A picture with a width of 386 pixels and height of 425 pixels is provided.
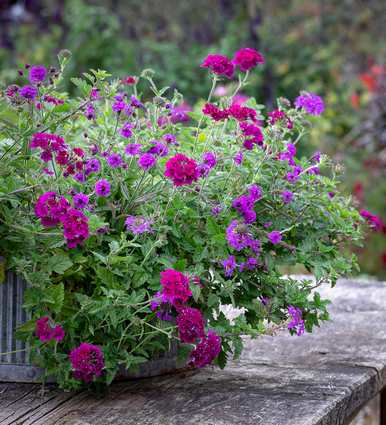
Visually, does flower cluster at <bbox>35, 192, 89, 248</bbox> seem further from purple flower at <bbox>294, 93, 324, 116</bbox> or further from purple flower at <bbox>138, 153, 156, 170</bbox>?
purple flower at <bbox>294, 93, 324, 116</bbox>

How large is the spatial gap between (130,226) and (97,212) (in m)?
0.13

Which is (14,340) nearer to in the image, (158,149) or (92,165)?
(92,165)

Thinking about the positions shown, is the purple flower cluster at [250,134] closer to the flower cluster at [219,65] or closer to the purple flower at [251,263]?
the flower cluster at [219,65]

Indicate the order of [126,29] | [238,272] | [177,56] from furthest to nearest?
[126,29], [177,56], [238,272]

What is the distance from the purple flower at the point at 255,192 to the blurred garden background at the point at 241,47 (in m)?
3.36

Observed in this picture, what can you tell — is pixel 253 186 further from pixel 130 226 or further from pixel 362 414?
pixel 362 414

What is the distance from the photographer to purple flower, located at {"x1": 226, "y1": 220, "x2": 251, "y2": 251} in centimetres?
102

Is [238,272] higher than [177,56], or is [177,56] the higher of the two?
[177,56]

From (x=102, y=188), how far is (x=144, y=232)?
0.42 ft

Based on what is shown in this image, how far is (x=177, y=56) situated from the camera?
4828 mm

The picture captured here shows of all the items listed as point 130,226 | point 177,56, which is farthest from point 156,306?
point 177,56

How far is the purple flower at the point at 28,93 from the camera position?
3.33ft

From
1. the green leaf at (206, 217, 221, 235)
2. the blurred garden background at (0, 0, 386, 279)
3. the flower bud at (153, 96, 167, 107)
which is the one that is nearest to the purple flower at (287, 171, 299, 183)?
the green leaf at (206, 217, 221, 235)

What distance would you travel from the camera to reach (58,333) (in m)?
0.97
